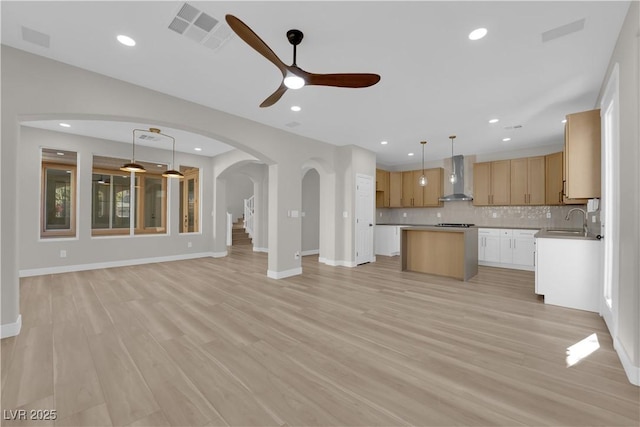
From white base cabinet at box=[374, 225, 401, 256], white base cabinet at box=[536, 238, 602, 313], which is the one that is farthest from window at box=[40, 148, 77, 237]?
white base cabinet at box=[536, 238, 602, 313]

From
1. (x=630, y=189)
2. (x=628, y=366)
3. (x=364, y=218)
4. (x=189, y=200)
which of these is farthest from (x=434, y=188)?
(x=189, y=200)

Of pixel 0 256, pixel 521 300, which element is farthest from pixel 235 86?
pixel 521 300

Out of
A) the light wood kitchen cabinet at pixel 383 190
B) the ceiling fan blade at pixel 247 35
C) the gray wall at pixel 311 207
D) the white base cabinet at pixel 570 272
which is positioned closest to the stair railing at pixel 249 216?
the gray wall at pixel 311 207

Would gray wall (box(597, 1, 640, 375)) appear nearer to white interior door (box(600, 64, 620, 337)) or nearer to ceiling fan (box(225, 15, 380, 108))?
white interior door (box(600, 64, 620, 337))

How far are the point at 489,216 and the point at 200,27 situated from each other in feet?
25.7

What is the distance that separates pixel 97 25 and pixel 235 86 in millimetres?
1445

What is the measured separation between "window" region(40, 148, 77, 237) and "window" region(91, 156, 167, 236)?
1.62 feet

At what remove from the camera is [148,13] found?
228 cm

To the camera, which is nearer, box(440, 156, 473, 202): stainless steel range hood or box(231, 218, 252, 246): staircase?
box(440, 156, 473, 202): stainless steel range hood

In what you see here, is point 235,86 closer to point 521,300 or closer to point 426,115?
point 426,115

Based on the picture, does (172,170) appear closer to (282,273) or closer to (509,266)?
(282,273)

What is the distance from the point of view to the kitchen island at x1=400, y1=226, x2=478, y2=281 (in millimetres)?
5168

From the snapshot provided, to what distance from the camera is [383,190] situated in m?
8.57

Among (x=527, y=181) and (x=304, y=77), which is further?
(x=527, y=181)
